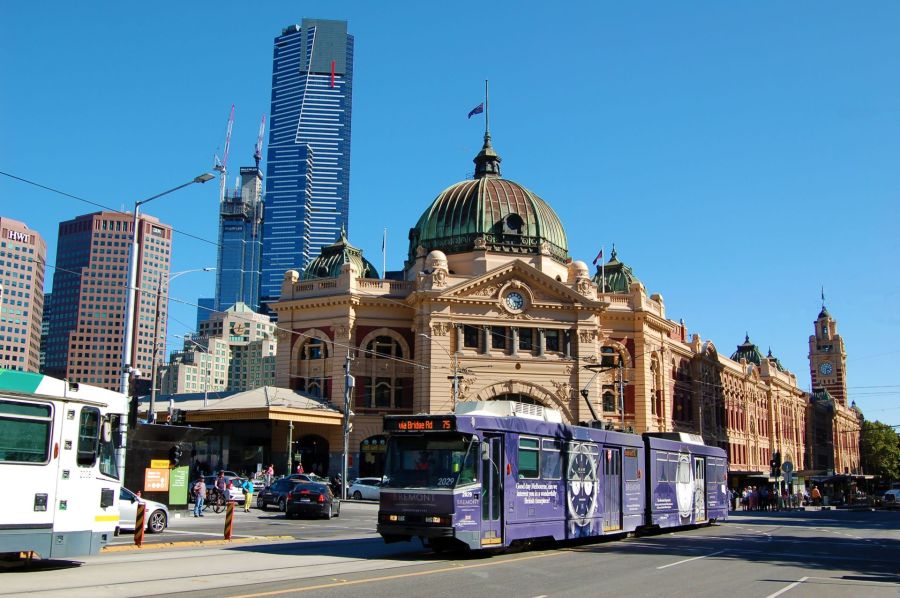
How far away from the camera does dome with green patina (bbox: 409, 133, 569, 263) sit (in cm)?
6819

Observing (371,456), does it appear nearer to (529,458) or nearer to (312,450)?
(312,450)

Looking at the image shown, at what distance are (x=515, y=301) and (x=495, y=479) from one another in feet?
141

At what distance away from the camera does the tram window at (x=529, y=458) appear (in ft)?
70.0

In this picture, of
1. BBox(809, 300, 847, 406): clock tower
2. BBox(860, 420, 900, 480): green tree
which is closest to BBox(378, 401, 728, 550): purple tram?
BBox(860, 420, 900, 480): green tree

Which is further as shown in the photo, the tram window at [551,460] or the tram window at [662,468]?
the tram window at [662,468]

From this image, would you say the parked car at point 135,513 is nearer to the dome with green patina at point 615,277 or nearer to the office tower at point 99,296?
the dome with green patina at point 615,277

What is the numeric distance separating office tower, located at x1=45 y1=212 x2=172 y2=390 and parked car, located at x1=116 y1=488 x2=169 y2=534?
91707mm

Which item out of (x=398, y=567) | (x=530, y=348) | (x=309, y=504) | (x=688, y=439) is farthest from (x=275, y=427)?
(x=398, y=567)

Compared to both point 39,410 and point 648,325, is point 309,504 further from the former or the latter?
point 648,325

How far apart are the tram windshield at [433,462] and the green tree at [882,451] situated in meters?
146

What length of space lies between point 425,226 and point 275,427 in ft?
65.7

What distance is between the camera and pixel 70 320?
150500 mm

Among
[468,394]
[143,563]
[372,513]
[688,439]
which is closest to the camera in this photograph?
[143,563]

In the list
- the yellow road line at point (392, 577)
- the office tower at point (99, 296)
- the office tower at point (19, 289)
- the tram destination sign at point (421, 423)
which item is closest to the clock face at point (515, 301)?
the office tower at point (19, 289)
